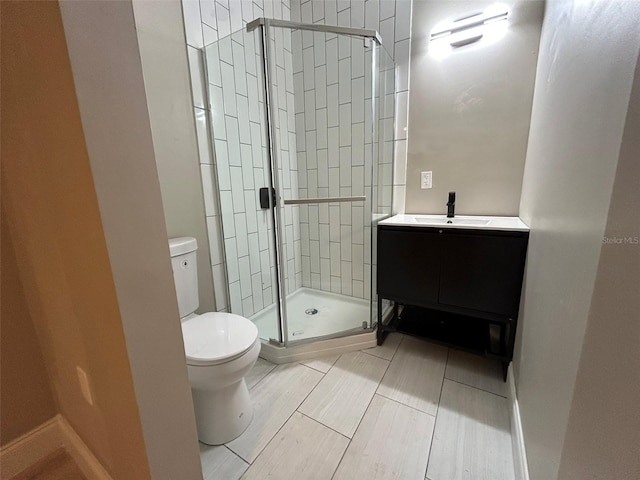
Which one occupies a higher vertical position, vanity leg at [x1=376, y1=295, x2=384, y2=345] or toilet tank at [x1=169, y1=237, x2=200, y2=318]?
toilet tank at [x1=169, y1=237, x2=200, y2=318]

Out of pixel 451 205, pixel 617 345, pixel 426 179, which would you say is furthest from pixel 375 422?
pixel 426 179

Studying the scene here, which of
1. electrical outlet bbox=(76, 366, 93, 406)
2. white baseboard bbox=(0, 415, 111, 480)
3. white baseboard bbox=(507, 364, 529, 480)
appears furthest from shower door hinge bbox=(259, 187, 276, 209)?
white baseboard bbox=(507, 364, 529, 480)

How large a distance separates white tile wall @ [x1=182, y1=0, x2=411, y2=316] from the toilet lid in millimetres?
485

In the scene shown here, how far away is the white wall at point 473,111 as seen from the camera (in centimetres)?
154

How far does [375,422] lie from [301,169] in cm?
175

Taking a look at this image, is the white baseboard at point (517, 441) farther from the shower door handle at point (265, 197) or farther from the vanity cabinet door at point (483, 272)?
the shower door handle at point (265, 197)

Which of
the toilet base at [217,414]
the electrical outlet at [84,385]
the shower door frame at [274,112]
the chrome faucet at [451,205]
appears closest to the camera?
the electrical outlet at [84,385]

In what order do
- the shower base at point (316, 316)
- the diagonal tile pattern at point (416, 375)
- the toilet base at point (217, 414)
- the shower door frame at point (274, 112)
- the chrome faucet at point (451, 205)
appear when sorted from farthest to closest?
the shower base at point (316, 316) → the chrome faucet at point (451, 205) → the shower door frame at point (274, 112) → the diagonal tile pattern at point (416, 375) → the toilet base at point (217, 414)

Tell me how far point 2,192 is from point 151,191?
0.83 meters

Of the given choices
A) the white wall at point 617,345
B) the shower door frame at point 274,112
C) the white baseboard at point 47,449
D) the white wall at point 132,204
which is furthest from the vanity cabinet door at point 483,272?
the white baseboard at point 47,449

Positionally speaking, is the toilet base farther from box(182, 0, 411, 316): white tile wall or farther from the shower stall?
box(182, 0, 411, 316): white tile wall

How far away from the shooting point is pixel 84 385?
2.88ft

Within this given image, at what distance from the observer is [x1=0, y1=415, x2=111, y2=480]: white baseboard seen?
0.99m

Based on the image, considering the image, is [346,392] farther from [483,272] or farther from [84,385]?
[84,385]
